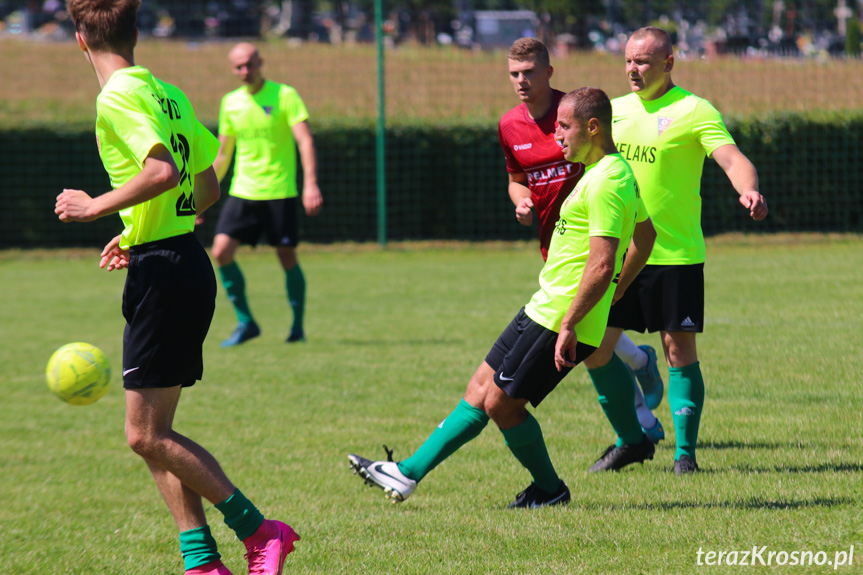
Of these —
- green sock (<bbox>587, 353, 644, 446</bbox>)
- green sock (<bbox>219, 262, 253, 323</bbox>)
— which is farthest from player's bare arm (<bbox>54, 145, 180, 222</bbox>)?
green sock (<bbox>219, 262, 253, 323</bbox>)

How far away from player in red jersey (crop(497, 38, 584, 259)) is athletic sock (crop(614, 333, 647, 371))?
0.82 meters

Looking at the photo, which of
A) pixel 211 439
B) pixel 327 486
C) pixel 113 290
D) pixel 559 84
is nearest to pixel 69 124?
pixel 113 290

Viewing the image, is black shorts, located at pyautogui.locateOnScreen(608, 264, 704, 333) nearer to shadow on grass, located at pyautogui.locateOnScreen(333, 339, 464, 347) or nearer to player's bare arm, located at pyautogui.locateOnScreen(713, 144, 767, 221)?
player's bare arm, located at pyautogui.locateOnScreen(713, 144, 767, 221)

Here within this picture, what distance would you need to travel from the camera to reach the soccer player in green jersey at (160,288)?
3307mm

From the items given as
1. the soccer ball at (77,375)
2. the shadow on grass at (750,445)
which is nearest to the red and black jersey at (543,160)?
the shadow on grass at (750,445)

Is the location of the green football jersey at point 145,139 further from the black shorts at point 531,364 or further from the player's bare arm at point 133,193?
the black shorts at point 531,364

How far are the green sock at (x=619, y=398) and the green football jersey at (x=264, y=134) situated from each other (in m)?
5.10

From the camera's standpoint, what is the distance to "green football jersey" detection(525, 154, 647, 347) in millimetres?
3799

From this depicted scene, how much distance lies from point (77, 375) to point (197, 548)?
1361 millimetres

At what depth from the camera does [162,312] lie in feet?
11.0

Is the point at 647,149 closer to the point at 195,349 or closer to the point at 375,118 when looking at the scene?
the point at 195,349

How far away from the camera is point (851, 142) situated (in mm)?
16688

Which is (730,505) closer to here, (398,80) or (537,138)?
(537,138)

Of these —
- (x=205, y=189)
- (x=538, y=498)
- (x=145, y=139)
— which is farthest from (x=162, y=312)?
(x=538, y=498)
